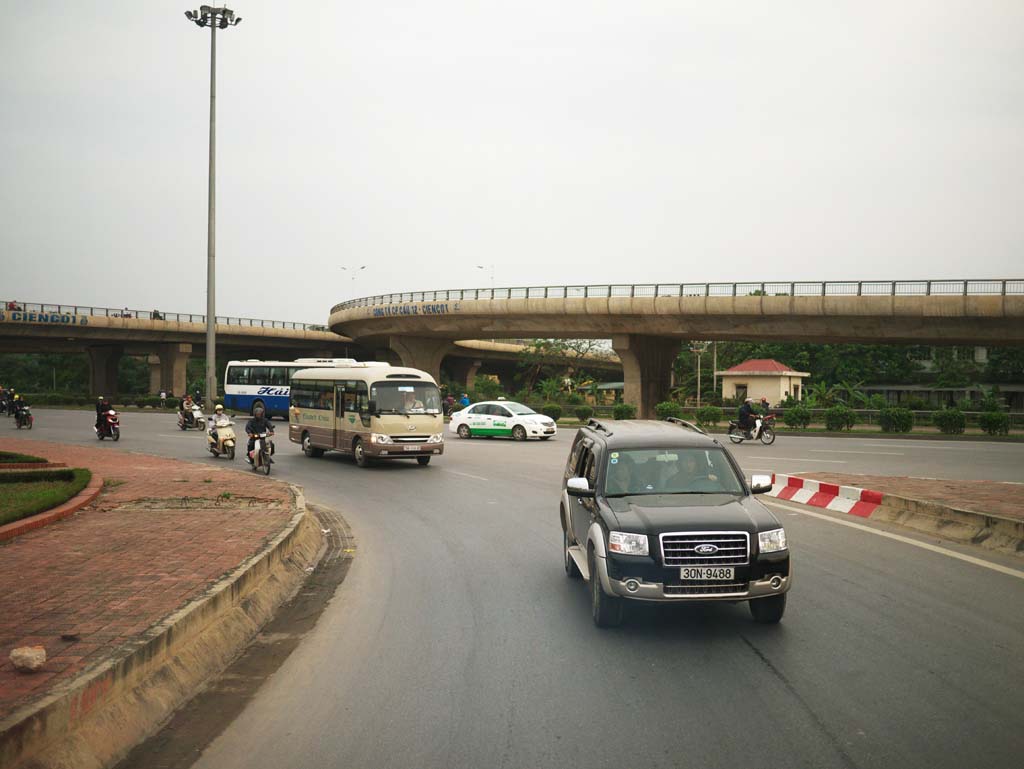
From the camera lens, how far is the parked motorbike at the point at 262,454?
811 inches

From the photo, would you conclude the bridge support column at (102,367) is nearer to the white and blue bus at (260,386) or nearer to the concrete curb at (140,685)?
the white and blue bus at (260,386)

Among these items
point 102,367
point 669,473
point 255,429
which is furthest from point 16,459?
point 102,367

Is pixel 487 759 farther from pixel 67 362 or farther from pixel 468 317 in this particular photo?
pixel 67 362

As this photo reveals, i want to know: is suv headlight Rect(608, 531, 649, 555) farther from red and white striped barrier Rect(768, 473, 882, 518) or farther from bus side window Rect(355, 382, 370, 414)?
bus side window Rect(355, 382, 370, 414)

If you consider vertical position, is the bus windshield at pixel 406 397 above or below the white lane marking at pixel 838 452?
above

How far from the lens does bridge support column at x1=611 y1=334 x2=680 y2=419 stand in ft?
176

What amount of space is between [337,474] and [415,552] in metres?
10.5

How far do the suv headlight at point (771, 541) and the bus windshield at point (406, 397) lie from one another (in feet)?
53.3

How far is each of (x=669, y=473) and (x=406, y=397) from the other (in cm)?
1516

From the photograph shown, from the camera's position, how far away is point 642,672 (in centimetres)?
615

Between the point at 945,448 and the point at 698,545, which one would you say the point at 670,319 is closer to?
the point at 945,448

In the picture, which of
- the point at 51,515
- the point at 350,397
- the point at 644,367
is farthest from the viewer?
the point at 644,367

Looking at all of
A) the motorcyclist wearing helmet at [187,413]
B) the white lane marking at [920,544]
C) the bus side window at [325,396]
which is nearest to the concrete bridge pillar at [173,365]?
the motorcyclist wearing helmet at [187,413]

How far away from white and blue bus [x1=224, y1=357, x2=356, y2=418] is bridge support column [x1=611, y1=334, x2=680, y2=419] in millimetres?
19915
